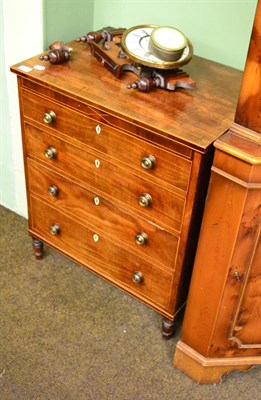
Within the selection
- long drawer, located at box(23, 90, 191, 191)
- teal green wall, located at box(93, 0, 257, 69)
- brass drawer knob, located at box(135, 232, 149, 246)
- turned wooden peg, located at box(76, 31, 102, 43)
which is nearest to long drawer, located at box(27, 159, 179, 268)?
brass drawer knob, located at box(135, 232, 149, 246)

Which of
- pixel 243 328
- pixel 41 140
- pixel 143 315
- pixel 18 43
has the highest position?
pixel 18 43

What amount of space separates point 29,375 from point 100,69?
1.02m

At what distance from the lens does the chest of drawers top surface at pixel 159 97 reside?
4.88 feet

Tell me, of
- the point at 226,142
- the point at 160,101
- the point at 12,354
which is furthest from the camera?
the point at 12,354

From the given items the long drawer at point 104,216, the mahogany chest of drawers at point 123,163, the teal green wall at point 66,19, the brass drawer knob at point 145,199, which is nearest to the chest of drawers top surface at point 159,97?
the mahogany chest of drawers at point 123,163

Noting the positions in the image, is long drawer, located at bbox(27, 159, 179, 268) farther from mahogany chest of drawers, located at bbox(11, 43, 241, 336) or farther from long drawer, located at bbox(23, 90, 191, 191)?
long drawer, located at bbox(23, 90, 191, 191)

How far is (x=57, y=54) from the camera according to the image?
5.62 ft

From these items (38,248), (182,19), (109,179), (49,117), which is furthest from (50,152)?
(182,19)

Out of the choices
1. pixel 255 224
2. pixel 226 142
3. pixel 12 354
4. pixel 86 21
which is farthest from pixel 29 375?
pixel 86 21

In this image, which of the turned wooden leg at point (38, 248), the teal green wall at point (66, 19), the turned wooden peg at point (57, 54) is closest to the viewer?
the turned wooden peg at point (57, 54)

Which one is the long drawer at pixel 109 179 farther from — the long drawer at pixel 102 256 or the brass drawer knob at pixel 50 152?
A: the long drawer at pixel 102 256

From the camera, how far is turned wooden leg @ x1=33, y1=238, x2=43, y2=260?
84.7 inches

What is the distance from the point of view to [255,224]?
1.43 m

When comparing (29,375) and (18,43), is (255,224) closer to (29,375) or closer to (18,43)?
(29,375)
